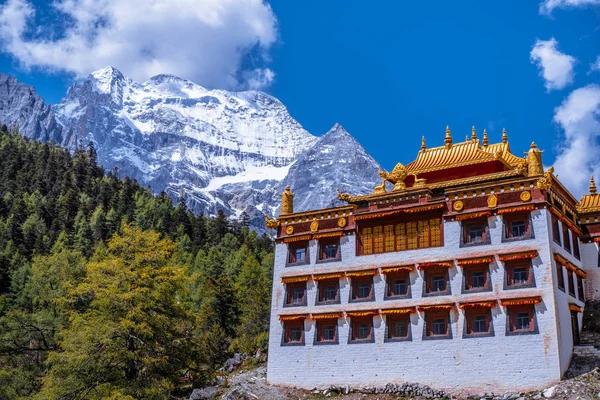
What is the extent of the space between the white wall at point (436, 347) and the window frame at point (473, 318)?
189 millimetres

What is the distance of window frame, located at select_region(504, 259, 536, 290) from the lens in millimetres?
32125

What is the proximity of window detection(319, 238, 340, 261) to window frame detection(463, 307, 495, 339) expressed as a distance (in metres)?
8.32

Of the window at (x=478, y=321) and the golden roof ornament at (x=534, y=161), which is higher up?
the golden roof ornament at (x=534, y=161)

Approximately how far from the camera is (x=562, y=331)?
31750mm

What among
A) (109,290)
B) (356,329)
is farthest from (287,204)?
(109,290)

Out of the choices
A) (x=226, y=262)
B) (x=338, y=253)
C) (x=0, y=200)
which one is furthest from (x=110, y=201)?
(x=338, y=253)

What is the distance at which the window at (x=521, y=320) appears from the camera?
3156 cm

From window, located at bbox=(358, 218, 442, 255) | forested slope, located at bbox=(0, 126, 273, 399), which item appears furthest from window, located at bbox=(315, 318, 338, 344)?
forested slope, located at bbox=(0, 126, 273, 399)

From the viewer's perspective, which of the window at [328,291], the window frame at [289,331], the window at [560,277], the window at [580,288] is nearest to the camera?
the window at [560,277]

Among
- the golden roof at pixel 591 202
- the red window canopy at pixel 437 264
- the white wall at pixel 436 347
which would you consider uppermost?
the golden roof at pixel 591 202

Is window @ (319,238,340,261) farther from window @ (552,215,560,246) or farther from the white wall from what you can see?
window @ (552,215,560,246)

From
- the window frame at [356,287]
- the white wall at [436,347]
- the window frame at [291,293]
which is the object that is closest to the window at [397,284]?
the white wall at [436,347]

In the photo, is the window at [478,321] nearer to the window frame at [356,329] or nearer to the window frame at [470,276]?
the window frame at [470,276]

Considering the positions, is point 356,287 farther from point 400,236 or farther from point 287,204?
point 287,204
